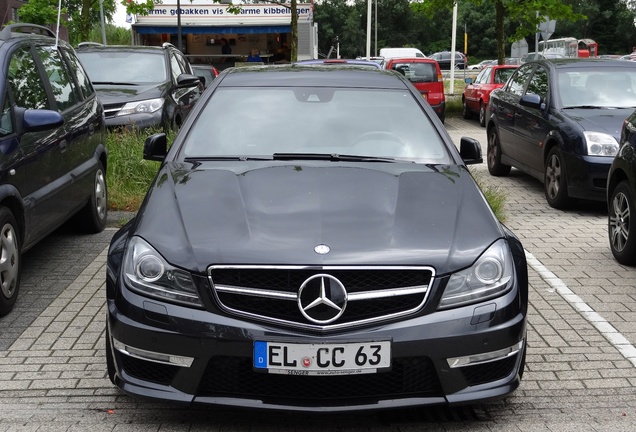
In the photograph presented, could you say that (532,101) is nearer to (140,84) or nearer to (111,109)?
(111,109)

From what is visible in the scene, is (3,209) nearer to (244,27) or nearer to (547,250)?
(547,250)

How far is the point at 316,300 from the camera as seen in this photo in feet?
12.8

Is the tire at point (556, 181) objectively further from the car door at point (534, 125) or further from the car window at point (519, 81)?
the car window at point (519, 81)

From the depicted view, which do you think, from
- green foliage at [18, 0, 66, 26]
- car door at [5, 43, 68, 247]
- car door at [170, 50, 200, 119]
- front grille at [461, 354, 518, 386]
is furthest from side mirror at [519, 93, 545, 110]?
green foliage at [18, 0, 66, 26]

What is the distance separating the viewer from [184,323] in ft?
13.0

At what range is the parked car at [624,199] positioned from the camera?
7.52 m

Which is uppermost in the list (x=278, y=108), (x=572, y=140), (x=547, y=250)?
(x=278, y=108)

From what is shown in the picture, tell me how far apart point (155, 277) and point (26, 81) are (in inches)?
143

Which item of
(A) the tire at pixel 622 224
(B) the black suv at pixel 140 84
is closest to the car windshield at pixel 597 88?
(A) the tire at pixel 622 224

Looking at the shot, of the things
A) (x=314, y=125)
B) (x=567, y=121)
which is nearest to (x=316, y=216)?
(x=314, y=125)

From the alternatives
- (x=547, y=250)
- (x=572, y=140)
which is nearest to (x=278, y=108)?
(x=547, y=250)

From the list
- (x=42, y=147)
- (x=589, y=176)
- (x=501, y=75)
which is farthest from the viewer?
(x=501, y=75)

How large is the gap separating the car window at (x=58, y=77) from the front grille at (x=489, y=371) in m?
4.84

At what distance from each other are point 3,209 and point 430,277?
323 centimetres
